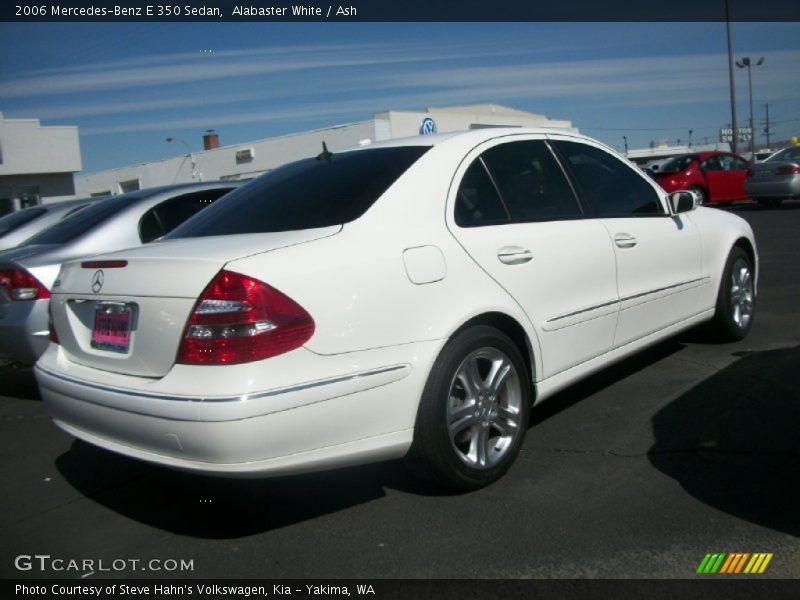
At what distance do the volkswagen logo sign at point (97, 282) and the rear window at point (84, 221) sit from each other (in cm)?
257

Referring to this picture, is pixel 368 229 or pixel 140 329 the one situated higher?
pixel 368 229

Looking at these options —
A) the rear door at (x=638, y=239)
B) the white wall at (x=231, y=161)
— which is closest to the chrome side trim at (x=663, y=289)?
the rear door at (x=638, y=239)

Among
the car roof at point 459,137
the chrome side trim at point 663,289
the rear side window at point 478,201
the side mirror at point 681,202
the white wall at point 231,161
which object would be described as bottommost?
the chrome side trim at point 663,289

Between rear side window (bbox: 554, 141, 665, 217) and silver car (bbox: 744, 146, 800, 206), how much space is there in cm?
1441

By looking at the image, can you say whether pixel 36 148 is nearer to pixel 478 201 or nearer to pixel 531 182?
pixel 531 182

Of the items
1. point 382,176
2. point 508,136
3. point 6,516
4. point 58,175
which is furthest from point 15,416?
point 58,175

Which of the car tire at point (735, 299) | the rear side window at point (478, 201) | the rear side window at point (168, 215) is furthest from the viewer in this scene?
the rear side window at point (168, 215)

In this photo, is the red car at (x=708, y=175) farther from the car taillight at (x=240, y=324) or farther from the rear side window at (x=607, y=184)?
the car taillight at (x=240, y=324)

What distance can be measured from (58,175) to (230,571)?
113 feet

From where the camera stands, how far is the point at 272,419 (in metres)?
2.62

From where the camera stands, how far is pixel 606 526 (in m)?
2.94

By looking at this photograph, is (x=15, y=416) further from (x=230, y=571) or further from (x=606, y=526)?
(x=606, y=526)

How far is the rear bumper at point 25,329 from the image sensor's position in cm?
491
